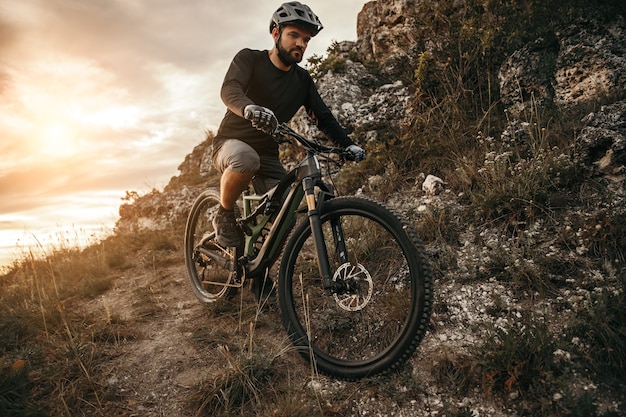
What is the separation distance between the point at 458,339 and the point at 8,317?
15.6ft

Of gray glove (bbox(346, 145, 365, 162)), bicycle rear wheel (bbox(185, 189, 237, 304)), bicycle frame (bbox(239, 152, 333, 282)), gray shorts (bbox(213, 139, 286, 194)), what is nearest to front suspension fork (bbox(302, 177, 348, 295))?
bicycle frame (bbox(239, 152, 333, 282))

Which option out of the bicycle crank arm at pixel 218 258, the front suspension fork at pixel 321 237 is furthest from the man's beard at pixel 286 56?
the bicycle crank arm at pixel 218 258

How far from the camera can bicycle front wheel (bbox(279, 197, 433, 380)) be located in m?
2.58

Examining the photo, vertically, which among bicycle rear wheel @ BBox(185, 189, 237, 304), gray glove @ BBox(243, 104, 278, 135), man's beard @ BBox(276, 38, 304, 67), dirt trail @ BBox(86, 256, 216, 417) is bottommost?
dirt trail @ BBox(86, 256, 216, 417)

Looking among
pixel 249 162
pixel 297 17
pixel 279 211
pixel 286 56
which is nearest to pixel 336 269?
pixel 279 211

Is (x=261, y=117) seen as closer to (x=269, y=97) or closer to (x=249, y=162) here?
(x=249, y=162)

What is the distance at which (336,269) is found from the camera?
341 centimetres

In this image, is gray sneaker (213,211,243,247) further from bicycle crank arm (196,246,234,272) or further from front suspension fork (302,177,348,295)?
front suspension fork (302,177,348,295)

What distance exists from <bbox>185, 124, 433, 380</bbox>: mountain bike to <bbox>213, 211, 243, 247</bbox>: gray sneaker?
0.09 meters

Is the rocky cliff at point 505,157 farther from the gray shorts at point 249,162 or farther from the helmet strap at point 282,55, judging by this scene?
the helmet strap at point 282,55

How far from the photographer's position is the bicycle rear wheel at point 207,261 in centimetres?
437

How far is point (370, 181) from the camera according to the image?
5617mm

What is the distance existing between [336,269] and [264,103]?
1822 millimetres

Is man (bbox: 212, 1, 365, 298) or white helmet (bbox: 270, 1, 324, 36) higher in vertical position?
white helmet (bbox: 270, 1, 324, 36)
